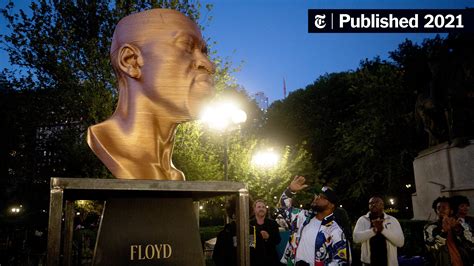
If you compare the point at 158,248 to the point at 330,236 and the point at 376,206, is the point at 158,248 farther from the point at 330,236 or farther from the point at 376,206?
the point at 376,206

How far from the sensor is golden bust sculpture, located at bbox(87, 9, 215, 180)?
2791mm

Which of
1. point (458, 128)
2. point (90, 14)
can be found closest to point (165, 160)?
point (458, 128)

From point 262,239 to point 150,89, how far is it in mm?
3183

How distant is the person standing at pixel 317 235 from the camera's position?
438 cm

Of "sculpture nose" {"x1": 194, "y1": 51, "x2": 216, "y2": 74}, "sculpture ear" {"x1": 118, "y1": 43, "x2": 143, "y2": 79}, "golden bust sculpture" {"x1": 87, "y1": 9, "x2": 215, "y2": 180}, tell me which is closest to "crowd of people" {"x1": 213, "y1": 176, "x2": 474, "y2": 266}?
"golden bust sculpture" {"x1": 87, "y1": 9, "x2": 215, "y2": 180}

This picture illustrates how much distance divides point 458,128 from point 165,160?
12.0 metres

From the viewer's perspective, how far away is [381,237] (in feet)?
19.2

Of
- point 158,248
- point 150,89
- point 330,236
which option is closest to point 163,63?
point 150,89

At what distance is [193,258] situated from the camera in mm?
2463

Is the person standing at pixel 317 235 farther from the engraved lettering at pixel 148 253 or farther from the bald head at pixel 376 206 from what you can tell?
the engraved lettering at pixel 148 253

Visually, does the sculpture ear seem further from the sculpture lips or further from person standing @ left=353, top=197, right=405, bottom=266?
person standing @ left=353, top=197, right=405, bottom=266

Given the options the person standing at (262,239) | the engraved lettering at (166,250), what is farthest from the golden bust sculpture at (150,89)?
the person standing at (262,239)

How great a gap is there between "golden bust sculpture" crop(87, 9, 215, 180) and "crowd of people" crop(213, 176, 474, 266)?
2.46 meters

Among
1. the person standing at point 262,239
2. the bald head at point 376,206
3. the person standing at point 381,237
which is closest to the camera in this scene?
the person standing at point 262,239
